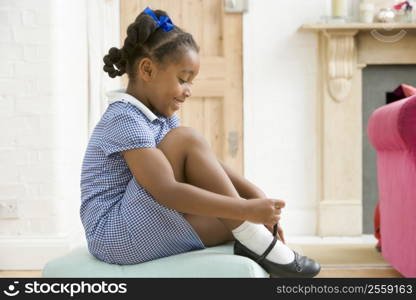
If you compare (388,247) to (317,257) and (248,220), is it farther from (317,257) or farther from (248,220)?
(248,220)

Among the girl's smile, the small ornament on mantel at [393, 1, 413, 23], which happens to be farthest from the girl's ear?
the small ornament on mantel at [393, 1, 413, 23]

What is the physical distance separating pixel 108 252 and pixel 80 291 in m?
0.13

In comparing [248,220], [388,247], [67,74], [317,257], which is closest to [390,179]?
[388,247]

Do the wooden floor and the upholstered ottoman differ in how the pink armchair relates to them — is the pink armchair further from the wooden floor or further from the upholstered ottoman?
the upholstered ottoman

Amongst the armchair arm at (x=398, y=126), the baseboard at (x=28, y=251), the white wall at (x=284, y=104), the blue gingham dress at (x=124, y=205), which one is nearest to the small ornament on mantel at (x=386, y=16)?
the white wall at (x=284, y=104)

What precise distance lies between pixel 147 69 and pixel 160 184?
1.09 feet

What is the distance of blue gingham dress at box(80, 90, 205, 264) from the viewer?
146 cm

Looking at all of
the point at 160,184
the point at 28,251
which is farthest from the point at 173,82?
the point at 28,251

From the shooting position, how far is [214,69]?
12.2 ft

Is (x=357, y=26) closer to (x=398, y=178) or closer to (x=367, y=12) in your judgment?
(x=367, y=12)

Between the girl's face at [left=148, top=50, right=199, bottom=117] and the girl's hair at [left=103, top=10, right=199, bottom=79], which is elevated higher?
the girl's hair at [left=103, top=10, right=199, bottom=79]


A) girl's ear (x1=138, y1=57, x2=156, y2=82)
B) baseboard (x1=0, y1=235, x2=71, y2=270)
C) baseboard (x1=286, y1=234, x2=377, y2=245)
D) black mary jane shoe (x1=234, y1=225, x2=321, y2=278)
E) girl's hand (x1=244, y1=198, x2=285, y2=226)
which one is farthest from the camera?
baseboard (x1=286, y1=234, x2=377, y2=245)

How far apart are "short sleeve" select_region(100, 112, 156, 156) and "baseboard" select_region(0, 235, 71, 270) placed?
49.0 inches

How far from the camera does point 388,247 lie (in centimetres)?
249
